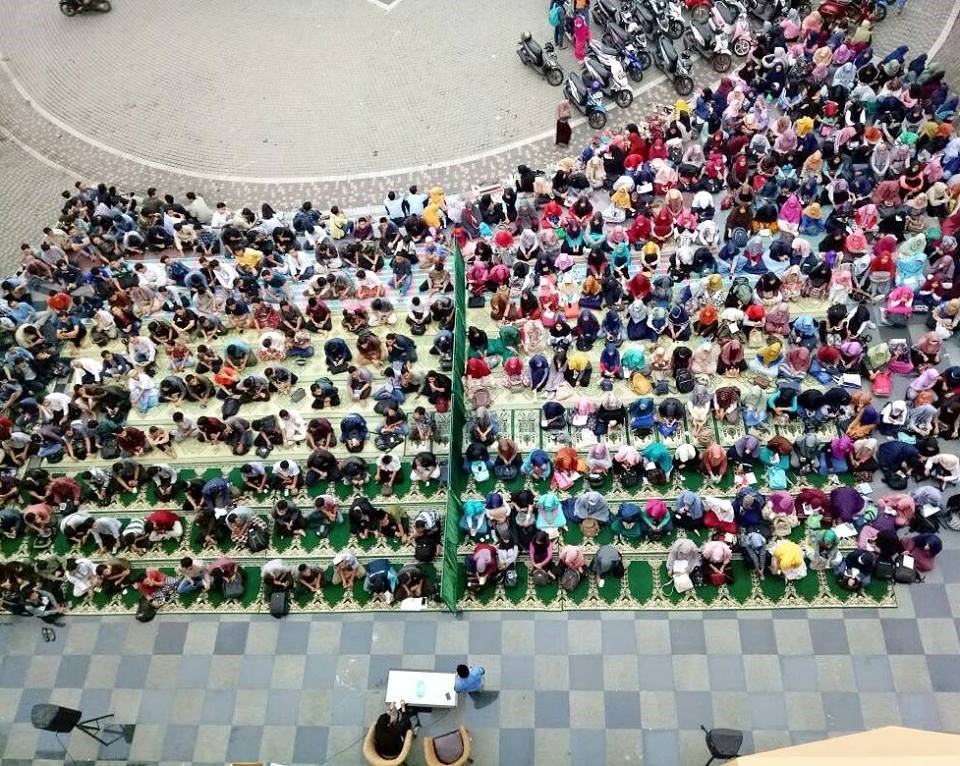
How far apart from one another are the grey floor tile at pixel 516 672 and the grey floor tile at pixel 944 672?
6.86 meters

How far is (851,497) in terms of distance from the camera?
49.9ft

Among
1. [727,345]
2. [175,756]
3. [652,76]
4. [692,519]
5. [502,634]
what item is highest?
[652,76]

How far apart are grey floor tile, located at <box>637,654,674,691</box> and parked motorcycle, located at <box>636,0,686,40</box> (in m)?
19.7

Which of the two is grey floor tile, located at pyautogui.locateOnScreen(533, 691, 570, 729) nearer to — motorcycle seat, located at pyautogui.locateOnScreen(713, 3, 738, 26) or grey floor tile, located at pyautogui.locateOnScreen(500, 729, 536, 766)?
grey floor tile, located at pyautogui.locateOnScreen(500, 729, 536, 766)

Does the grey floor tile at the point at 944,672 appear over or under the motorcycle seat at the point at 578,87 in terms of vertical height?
under

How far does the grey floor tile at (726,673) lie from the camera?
14180 mm

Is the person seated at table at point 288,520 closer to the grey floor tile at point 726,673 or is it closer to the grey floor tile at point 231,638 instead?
the grey floor tile at point 231,638

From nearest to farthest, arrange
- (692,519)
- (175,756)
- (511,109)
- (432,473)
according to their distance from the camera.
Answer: (175,756) < (692,519) < (432,473) < (511,109)

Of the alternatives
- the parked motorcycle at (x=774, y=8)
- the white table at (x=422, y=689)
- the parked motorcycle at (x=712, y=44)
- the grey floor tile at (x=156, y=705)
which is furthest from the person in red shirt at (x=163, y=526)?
the parked motorcycle at (x=774, y=8)

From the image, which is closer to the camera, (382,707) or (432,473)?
(382,707)

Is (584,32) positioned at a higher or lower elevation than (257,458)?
higher

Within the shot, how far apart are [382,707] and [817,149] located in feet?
56.8

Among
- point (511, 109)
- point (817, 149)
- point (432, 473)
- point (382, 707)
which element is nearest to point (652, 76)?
point (511, 109)

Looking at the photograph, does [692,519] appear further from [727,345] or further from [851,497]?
[727,345]
